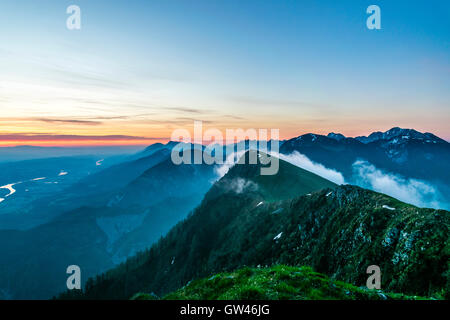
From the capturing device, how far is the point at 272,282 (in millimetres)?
15641

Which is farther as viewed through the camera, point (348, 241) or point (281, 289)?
point (348, 241)

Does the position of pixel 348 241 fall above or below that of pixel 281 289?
below

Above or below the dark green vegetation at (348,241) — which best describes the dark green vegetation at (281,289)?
above

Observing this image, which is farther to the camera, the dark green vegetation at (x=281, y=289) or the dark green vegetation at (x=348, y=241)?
the dark green vegetation at (x=348, y=241)

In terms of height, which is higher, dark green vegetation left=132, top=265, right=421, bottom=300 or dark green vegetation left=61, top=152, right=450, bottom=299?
dark green vegetation left=132, top=265, right=421, bottom=300

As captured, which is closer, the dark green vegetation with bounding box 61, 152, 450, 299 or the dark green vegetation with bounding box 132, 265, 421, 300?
the dark green vegetation with bounding box 132, 265, 421, 300

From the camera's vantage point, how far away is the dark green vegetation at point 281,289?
1372 cm

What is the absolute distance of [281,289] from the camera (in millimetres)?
14516

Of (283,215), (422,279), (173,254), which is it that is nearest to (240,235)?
(283,215)

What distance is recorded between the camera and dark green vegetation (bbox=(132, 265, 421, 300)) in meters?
13.7
